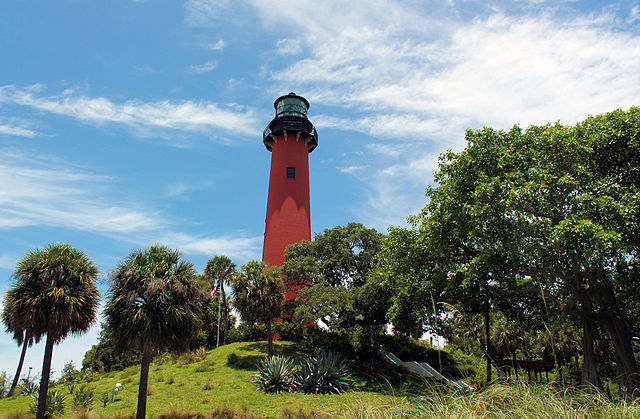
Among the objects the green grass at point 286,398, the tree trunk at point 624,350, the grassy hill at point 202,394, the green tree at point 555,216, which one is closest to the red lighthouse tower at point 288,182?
the grassy hill at point 202,394

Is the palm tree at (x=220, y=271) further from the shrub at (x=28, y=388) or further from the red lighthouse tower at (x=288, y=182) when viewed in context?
the shrub at (x=28, y=388)

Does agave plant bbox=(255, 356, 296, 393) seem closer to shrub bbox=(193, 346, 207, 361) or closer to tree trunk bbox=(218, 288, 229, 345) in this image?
shrub bbox=(193, 346, 207, 361)

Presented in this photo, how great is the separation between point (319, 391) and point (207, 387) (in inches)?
226

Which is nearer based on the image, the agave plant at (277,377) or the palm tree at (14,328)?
the palm tree at (14,328)

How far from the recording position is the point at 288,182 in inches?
1373

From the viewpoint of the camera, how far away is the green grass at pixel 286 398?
5.33 metres

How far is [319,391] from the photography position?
19.8 metres

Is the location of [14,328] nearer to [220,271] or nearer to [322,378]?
[322,378]

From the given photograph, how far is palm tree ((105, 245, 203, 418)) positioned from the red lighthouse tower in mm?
15549

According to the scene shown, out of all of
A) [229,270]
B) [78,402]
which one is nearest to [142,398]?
[78,402]

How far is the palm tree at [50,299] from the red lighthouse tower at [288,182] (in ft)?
58.6

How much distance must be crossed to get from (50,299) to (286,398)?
1089cm

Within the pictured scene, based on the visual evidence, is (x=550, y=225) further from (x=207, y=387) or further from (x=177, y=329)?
(x=207, y=387)

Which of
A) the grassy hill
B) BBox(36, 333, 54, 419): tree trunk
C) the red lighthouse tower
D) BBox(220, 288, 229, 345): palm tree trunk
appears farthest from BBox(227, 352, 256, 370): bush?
BBox(36, 333, 54, 419): tree trunk
